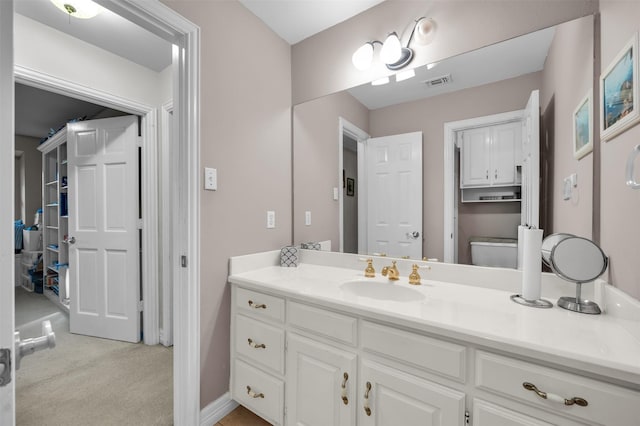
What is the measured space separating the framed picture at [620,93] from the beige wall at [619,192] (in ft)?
0.10

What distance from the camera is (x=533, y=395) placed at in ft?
2.58

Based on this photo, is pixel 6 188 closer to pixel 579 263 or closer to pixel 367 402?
pixel 367 402

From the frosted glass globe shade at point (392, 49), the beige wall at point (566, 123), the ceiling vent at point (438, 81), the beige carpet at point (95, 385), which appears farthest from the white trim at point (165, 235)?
the beige wall at point (566, 123)

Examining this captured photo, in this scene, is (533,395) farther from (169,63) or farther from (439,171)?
(169,63)

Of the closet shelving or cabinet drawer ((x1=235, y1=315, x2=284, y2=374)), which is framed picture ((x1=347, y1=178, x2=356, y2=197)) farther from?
the closet shelving

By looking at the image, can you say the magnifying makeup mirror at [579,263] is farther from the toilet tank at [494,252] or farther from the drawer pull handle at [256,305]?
the drawer pull handle at [256,305]

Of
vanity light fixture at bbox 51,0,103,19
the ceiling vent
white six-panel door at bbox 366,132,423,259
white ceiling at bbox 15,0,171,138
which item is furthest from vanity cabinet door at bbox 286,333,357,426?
white ceiling at bbox 15,0,171,138

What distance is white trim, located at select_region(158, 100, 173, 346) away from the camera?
2.45 m

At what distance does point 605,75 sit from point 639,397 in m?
1.01

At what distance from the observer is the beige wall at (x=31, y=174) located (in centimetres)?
470

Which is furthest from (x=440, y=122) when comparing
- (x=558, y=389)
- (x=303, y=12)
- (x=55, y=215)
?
(x=55, y=215)

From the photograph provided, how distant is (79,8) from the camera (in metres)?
1.66

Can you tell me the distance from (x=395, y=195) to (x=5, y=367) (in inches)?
64.7

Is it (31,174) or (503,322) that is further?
(31,174)
